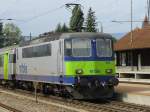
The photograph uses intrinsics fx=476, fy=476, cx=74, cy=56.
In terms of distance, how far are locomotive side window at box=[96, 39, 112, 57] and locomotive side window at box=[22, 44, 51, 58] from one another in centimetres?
277

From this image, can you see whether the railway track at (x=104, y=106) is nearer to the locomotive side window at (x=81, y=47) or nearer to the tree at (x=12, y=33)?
the locomotive side window at (x=81, y=47)

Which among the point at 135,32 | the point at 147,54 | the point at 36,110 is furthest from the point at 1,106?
the point at 135,32

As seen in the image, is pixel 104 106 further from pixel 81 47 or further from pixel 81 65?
pixel 81 47

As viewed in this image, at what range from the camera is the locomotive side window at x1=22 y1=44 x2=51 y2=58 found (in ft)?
77.6

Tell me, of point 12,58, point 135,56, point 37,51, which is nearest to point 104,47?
point 37,51

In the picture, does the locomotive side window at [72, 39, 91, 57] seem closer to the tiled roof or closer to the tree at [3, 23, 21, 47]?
the tiled roof

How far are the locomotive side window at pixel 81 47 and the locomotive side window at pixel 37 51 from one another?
217cm

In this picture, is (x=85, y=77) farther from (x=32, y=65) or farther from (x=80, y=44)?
(x=32, y=65)

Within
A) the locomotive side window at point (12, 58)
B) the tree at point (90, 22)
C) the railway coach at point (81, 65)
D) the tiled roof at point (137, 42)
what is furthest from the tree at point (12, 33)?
the railway coach at point (81, 65)

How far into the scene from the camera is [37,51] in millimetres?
25391

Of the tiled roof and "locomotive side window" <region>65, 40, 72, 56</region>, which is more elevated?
the tiled roof

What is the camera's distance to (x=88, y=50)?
2158 centimetres

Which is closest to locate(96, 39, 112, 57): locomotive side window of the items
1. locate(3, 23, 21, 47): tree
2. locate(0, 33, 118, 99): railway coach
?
locate(0, 33, 118, 99): railway coach

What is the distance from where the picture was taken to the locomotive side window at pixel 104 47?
2175 cm
